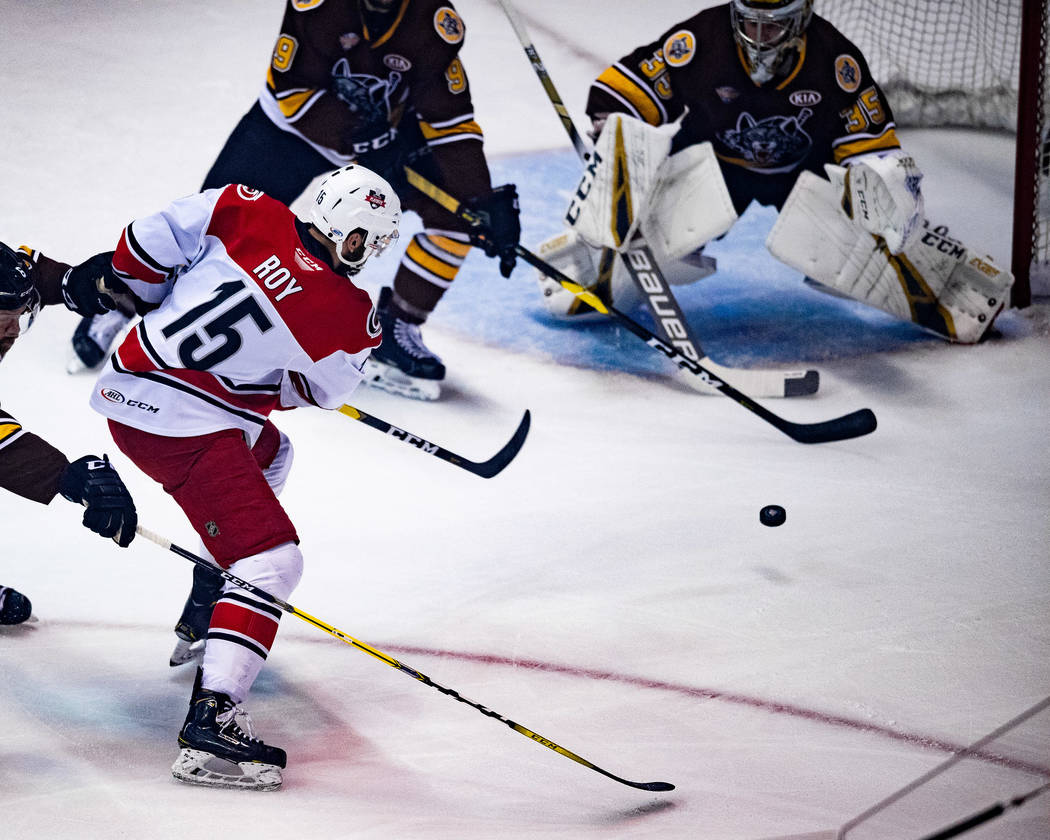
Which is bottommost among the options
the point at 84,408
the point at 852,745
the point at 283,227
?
the point at 852,745

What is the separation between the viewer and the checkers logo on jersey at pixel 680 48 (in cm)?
375

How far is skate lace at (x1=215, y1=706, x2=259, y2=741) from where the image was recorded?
2.04 metres

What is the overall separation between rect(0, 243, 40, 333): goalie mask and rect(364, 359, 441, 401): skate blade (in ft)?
4.59

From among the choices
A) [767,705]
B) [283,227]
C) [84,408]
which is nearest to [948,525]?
[767,705]

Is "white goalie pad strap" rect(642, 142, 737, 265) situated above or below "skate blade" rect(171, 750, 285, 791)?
above

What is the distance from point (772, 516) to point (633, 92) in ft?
4.72

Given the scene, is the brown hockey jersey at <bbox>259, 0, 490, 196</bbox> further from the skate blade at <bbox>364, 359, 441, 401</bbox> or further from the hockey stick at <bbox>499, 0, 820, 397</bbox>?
the skate blade at <bbox>364, 359, 441, 401</bbox>

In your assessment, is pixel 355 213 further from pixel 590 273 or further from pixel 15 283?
pixel 590 273

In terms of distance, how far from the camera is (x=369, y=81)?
11.5 ft

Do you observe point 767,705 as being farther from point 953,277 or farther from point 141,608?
point 953,277

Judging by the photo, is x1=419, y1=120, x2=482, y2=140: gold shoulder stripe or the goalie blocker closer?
x1=419, y1=120, x2=482, y2=140: gold shoulder stripe

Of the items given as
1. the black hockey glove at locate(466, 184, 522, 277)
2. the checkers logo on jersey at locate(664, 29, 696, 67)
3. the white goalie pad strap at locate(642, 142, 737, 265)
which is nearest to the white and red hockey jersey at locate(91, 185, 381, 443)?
the black hockey glove at locate(466, 184, 522, 277)

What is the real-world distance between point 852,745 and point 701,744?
0.26 meters

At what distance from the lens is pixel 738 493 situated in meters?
3.21
